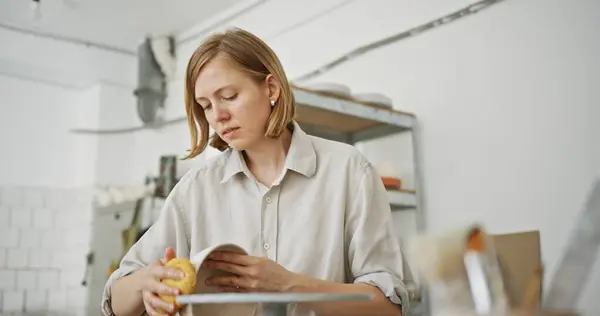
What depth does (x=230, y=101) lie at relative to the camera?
3.22 feet

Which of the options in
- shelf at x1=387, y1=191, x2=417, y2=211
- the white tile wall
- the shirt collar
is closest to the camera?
the shirt collar

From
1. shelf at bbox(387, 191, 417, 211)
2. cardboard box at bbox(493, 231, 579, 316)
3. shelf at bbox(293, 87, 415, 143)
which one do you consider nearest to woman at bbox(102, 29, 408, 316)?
cardboard box at bbox(493, 231, 579, 316)

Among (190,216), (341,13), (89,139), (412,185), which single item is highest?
(341,13)

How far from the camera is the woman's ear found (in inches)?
40.6

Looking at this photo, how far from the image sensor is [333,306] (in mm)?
868

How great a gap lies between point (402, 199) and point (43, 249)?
2.45 meters

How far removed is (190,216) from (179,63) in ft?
9.31

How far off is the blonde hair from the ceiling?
2.29 meters

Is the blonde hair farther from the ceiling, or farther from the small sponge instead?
the ceiling

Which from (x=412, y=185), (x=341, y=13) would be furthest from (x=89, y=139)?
(x=412, y=185)

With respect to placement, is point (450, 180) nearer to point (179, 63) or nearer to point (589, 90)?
point (589, 90)

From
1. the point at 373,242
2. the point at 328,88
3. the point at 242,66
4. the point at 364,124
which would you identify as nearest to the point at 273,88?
the point at 242,66

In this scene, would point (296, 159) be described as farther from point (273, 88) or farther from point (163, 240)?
point (163, 240)

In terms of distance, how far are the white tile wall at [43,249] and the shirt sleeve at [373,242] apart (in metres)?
2.88
